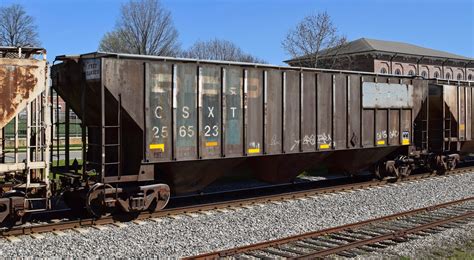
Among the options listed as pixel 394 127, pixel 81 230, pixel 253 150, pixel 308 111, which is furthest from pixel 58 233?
pixel 394 127

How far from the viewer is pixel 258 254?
8281 mm

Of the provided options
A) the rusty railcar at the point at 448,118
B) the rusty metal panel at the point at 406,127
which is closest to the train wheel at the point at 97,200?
the rusty metal panel at the point at 406,127

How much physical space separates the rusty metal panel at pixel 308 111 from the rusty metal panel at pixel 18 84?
7280 mm

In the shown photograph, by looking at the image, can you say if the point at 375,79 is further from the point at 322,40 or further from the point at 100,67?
the point at 322,40

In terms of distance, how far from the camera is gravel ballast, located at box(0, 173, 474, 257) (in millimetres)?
8602

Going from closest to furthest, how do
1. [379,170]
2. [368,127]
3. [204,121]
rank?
[204,121] < [368,127] < [379,170]

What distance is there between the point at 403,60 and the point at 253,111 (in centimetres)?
6082

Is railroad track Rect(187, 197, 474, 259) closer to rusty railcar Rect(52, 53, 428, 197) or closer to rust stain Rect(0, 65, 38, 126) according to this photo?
rusty railcar Rect(52, 53, 428, 197)

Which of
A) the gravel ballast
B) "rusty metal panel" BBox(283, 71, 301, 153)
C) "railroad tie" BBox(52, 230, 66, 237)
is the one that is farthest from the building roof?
"railroad tie" BBox(52, 230, 66, 237)

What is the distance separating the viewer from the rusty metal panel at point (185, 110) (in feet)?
37.8

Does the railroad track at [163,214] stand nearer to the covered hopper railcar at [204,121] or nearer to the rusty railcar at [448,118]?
the covered hopper railcar at [204,121]

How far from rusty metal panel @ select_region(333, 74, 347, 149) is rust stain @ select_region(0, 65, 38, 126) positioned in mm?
8902

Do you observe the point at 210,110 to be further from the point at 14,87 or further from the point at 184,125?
the point at 14,87

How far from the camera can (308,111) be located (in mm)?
14141
